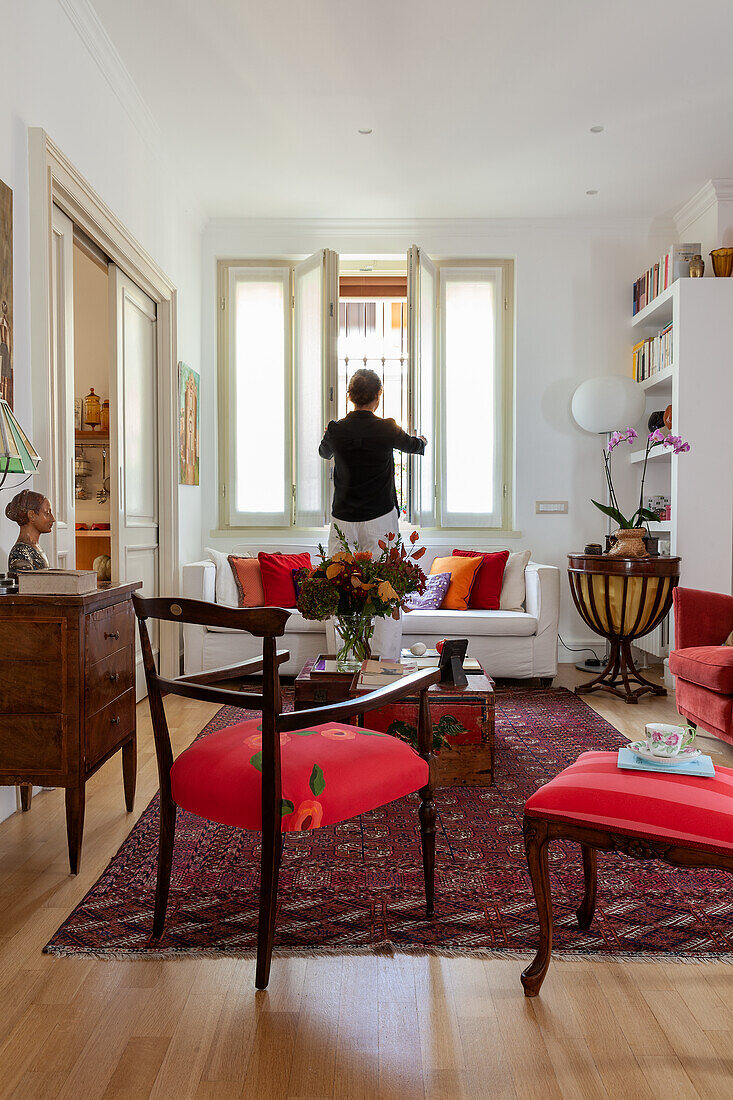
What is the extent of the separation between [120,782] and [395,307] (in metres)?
4.92

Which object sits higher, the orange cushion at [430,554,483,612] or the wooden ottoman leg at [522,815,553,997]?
the orange cushion at [430,554,483,612]

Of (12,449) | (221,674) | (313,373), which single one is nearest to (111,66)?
(12,449)

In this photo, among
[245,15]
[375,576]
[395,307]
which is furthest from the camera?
[395,307]

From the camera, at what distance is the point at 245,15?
131 inches

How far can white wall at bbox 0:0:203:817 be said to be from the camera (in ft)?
8.88

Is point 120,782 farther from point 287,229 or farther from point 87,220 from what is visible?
point 287,229

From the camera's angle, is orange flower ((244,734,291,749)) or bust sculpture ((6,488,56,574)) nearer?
orange flower ((244,734,291,749))

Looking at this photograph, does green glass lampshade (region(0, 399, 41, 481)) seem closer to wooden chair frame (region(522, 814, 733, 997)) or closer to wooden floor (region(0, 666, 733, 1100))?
wooden floor (region(0, 666, 733, 1100))

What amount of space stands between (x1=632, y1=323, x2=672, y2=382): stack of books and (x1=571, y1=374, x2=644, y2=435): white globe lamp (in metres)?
0.15

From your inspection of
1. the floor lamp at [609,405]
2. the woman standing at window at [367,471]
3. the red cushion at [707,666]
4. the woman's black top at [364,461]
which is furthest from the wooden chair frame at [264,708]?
the floor lamp at [609,405]

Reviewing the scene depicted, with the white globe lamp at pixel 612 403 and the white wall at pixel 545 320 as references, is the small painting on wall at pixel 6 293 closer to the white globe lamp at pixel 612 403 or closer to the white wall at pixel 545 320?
the white wall at pixel 545 320

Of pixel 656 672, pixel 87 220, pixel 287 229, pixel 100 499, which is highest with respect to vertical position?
pixel 287 229

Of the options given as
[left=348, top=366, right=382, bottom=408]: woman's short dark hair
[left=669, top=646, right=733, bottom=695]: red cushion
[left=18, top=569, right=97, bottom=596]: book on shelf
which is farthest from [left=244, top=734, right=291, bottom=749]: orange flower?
[left=348, top=366, right=382, bottom=408]: woman's short dark hair

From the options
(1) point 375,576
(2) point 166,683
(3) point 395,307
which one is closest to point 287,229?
(3) point 395,307
